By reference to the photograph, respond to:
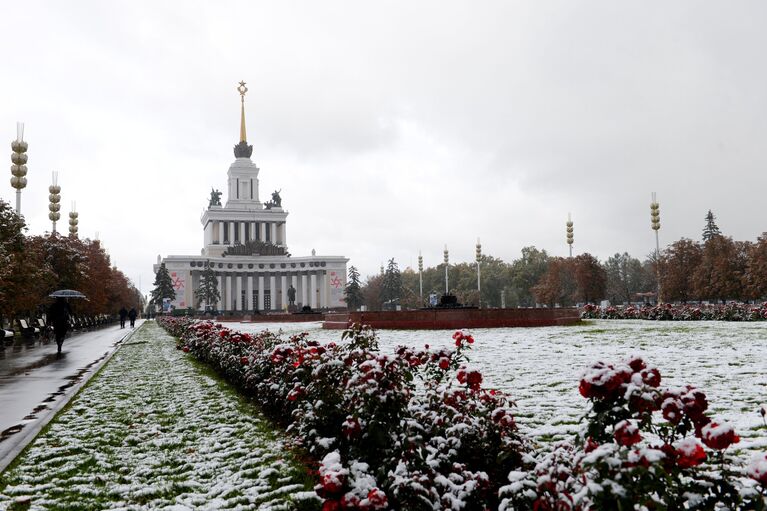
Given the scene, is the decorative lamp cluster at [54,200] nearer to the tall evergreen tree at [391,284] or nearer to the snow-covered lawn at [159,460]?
the snow-covered lawn at [159,460]

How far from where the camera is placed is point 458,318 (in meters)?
23.5

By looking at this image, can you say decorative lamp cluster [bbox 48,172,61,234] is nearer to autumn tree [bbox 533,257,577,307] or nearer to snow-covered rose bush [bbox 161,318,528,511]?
snow-covered rose bush [bbox 161,318,528,511]

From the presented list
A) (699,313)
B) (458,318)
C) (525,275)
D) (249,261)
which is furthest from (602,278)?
(249,261)

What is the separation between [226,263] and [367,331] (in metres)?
107

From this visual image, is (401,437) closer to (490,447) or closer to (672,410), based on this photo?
(490,447)

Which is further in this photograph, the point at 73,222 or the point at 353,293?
the point at 353,293

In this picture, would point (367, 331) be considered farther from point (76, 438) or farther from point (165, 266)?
point (165, 266)

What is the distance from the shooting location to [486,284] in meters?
103

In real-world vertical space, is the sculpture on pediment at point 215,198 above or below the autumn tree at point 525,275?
above

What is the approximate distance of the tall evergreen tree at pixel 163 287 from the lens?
96438 mm

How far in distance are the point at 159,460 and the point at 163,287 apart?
316 feet

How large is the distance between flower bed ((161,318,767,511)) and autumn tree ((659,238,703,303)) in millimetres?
55341

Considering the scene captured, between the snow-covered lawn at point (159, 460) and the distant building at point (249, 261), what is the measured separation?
99.3 m

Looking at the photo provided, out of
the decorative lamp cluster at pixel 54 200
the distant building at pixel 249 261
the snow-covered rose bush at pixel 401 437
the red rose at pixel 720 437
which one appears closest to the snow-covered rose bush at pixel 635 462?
the red rose at pixel 720 437
